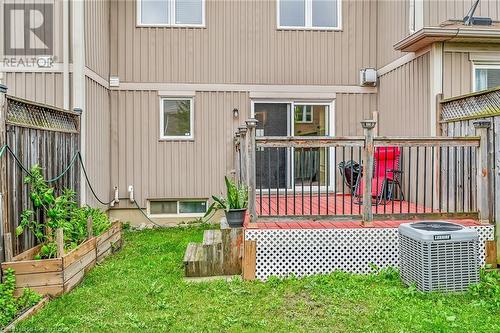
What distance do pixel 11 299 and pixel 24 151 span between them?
5.08 feet

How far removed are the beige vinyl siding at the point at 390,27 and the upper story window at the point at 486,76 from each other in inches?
49.1

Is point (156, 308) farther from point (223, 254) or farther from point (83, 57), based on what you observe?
point (83, 57)

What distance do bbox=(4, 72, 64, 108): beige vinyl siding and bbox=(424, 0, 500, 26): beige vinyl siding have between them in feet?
18.8

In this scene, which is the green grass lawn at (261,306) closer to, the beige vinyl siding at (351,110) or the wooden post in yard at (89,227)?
the wooden post in yard at (89,227)

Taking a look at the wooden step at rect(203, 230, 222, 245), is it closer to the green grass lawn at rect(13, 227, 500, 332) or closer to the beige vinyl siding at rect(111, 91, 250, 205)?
the green grass lawn at rect(13, 227, 500, 332)

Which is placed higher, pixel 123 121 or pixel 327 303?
pixel 123 121

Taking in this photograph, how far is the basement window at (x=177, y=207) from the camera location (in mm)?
8078

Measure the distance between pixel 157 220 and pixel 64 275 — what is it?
402cm

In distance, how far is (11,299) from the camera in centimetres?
356

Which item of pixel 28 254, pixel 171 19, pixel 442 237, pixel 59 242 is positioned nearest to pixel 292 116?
pixel 171 19

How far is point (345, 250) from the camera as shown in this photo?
4746mm

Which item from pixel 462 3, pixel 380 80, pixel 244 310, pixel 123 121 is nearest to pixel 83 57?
pixel 123 121

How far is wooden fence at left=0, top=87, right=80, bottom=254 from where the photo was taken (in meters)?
3.89

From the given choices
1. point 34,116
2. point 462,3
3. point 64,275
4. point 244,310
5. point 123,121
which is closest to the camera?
point 244,310
